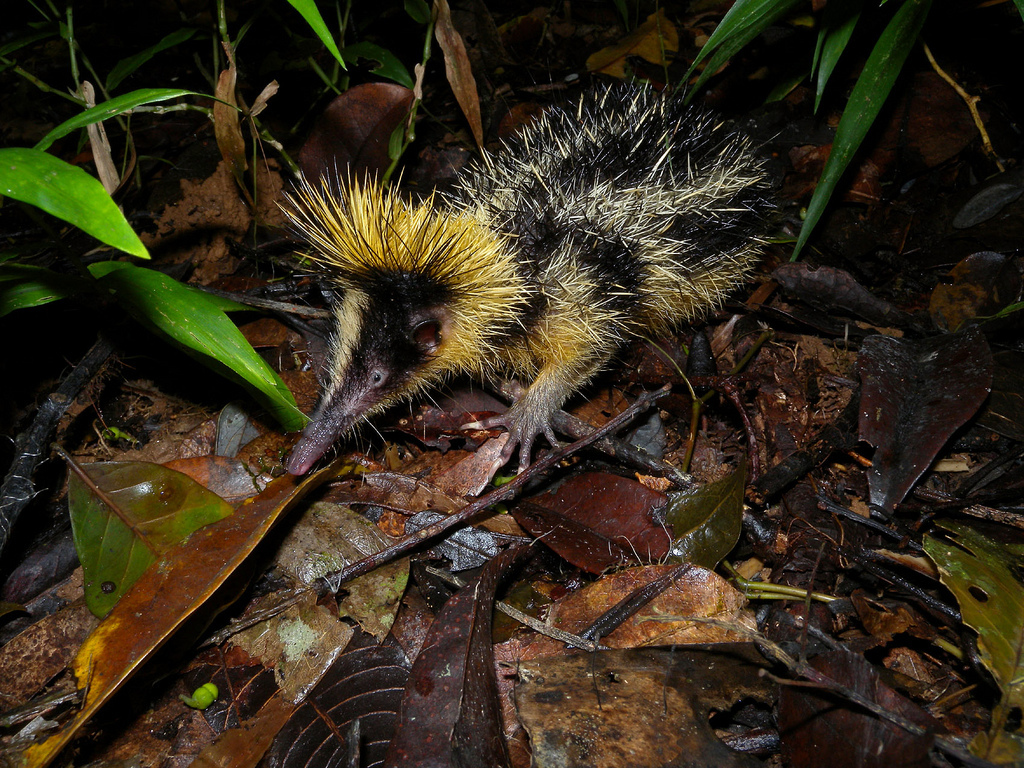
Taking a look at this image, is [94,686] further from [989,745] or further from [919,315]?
[919,315]

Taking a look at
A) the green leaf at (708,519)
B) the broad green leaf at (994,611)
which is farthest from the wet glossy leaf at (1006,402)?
the green leaf at (708,519)

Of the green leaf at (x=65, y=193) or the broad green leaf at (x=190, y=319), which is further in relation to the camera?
the broad green leaf at (x=190, y=319)

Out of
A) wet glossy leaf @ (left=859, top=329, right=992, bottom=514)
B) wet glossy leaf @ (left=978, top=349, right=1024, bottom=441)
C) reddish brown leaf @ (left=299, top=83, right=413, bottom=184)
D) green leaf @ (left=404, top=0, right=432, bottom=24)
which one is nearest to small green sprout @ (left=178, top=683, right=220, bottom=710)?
wet glossy leaf @ (left=859, top=329, right=992, bottom=514)

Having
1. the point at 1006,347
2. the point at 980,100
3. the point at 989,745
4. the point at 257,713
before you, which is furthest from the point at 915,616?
the point at 980,100

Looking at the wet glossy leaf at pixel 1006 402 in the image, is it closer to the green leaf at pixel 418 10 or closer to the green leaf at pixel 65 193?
the green leaf at pixel 65 193

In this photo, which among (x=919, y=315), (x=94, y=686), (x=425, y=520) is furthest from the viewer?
(x=919, y=315)

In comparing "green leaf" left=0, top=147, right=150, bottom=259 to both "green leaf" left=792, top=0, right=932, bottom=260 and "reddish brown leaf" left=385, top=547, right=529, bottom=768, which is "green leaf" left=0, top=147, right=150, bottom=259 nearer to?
"reddish brown leaf" left=385, top=547, right=529, bottom=768

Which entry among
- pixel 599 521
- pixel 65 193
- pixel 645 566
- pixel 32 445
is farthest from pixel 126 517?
pixel 645 566
